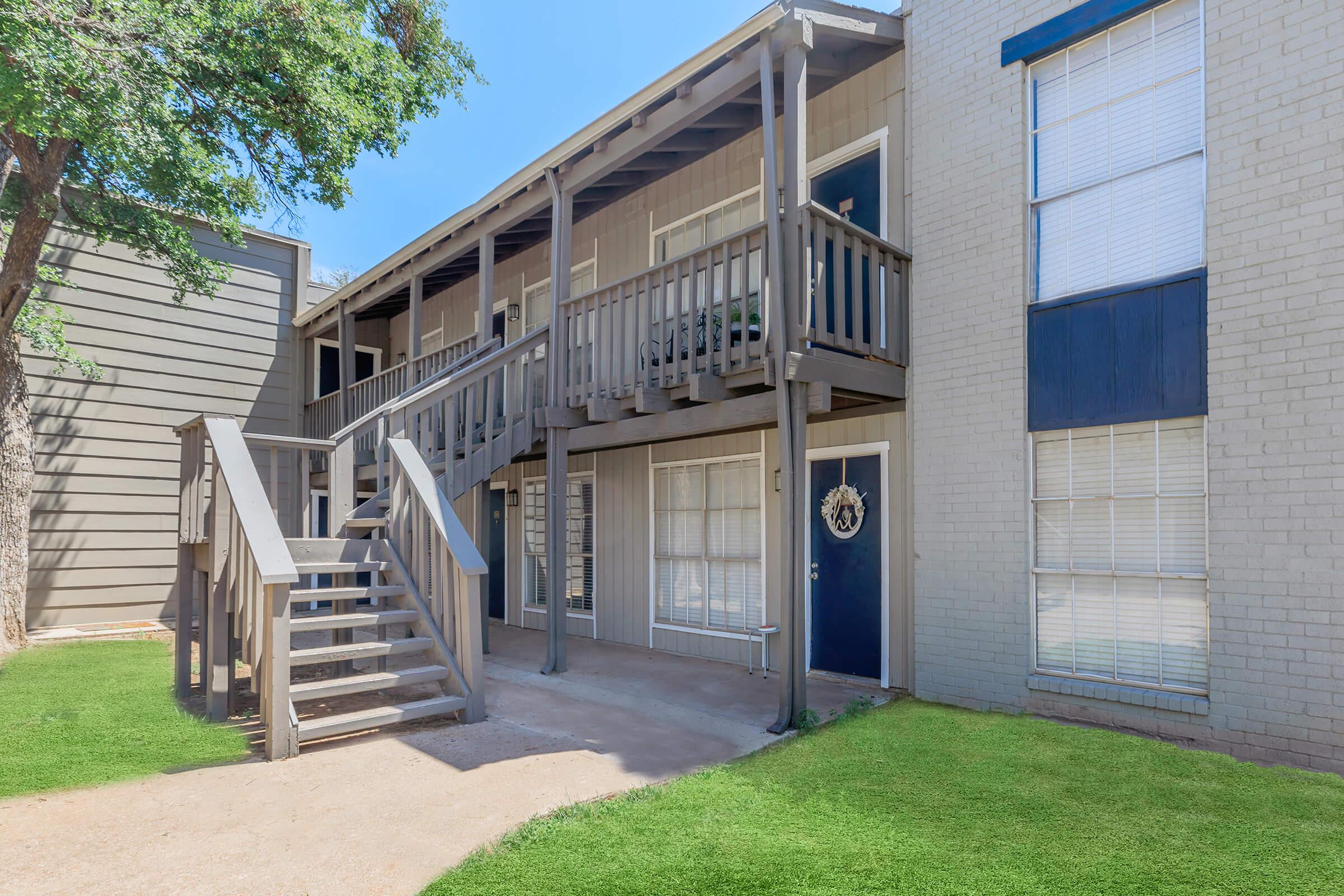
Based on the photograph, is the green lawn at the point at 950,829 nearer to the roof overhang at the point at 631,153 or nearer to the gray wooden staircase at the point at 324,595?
the gray wooden staircase at the point at 324,595

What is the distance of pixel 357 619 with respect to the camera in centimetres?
568

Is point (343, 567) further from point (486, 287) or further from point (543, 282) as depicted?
point (543, 282)

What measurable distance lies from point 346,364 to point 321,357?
2.19 metres

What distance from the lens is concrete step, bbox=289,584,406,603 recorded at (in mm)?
5469

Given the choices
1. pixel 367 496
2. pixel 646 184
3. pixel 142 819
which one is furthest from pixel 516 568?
pixel 142 819

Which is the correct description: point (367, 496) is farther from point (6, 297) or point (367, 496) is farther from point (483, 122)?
point (483, 122)

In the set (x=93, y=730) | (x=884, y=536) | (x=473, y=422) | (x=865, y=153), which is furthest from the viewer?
(x=473, y=422)

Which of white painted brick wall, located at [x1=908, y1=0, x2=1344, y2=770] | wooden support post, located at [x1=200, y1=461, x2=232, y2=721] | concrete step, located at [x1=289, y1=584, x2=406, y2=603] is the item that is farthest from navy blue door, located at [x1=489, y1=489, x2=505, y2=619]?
white painted brick wall, located at [x1=908, y1=0, x2=1344, y2=770]

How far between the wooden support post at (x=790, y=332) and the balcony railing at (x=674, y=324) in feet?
0.61

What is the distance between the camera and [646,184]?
9242 mm

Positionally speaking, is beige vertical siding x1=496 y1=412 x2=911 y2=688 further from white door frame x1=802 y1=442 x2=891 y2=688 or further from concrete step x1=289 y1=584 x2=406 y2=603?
concrete step x1=289 y1=584 x2=406 y2=603

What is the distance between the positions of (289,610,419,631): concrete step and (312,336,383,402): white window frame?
735cm

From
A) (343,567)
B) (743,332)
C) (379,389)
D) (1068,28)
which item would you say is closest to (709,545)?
(743,332)

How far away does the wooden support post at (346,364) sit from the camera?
38.1 ft
